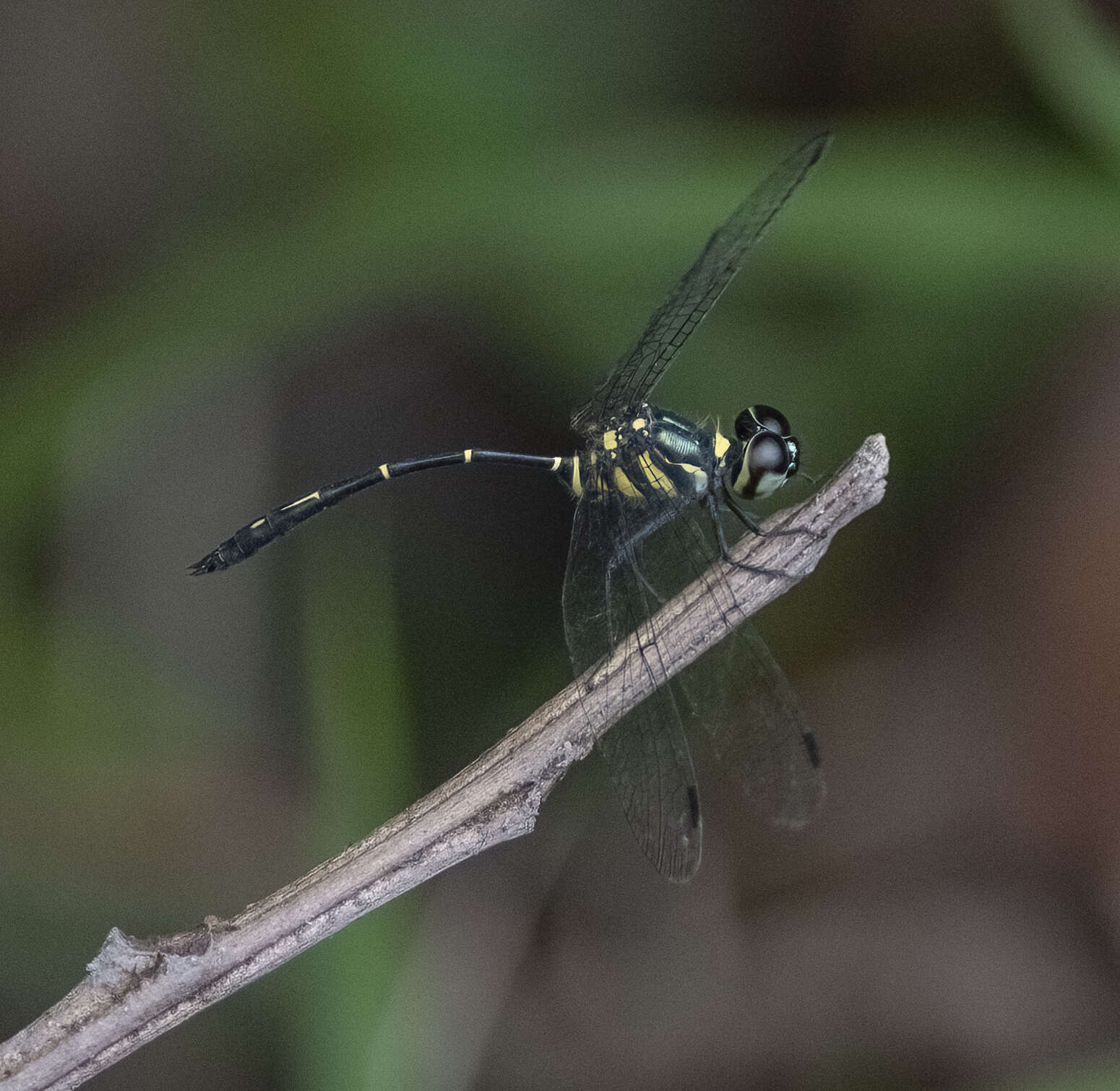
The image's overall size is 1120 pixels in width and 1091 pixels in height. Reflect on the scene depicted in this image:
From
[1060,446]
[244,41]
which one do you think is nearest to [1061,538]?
[1060,446]

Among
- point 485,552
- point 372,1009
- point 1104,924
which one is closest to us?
point 372,1009

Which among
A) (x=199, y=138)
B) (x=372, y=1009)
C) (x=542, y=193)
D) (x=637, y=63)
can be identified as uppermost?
(x=199, y=138)

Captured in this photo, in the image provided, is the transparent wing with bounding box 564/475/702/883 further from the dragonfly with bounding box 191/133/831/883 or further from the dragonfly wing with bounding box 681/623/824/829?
the dragonfly wing with bounding box 681/623/824/829

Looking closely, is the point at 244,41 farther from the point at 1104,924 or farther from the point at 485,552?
the point at 1104,924

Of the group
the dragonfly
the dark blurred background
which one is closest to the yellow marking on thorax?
the dragonfly

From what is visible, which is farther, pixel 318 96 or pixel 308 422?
pixel 308 422

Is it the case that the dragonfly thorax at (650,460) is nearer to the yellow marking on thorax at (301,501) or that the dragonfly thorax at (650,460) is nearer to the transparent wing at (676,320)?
the transparent wing at (676,320)

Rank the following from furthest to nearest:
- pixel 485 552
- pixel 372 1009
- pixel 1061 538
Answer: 1. pixel 485 552
2. pixel 1061 538
3. pixel 372 1009

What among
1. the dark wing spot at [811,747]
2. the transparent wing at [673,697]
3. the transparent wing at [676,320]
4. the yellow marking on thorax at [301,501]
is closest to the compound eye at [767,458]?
the transparent wing at [673,697]
